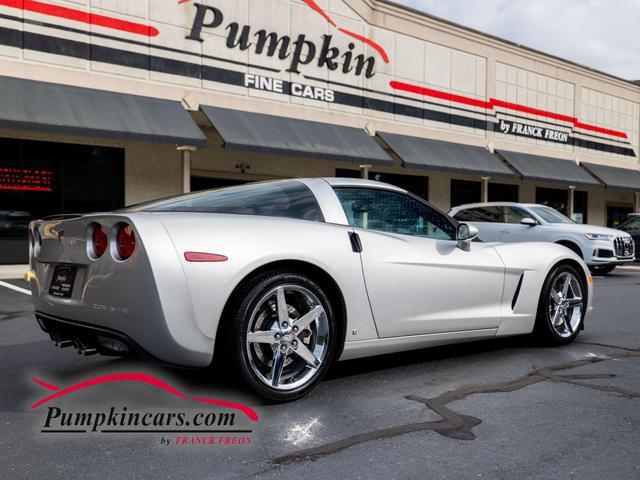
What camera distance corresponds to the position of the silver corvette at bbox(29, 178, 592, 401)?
324 centimetres

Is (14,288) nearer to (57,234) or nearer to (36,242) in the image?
(36,242)

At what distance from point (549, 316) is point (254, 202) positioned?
8.89 ft

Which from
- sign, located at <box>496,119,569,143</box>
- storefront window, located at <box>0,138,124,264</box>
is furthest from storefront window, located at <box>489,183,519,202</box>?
storefront window, located at <box>0,138,124,264</box>

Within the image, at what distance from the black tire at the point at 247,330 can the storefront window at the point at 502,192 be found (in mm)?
22199

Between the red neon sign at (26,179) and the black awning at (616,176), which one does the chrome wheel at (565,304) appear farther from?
the black awning at (616,176)

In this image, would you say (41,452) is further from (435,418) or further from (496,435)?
(496,435)

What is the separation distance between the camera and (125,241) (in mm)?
3348

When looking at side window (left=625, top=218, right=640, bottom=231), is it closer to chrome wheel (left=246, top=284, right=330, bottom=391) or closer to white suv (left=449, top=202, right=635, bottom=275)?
white suv (left=449, top=202, right=635, bottom=275)

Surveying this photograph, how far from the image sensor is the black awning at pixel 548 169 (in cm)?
Result: 2242

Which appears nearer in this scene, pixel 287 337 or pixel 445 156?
pixel 287 337

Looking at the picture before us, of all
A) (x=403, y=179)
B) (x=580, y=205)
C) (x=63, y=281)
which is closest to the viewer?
(x=63, y=281)

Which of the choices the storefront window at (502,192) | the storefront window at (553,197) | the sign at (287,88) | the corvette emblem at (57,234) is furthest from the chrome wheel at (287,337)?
the storefront window at (553,197)

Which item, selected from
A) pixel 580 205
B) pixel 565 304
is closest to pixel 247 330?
pixel 565 304

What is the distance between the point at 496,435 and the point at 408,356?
1.76m
